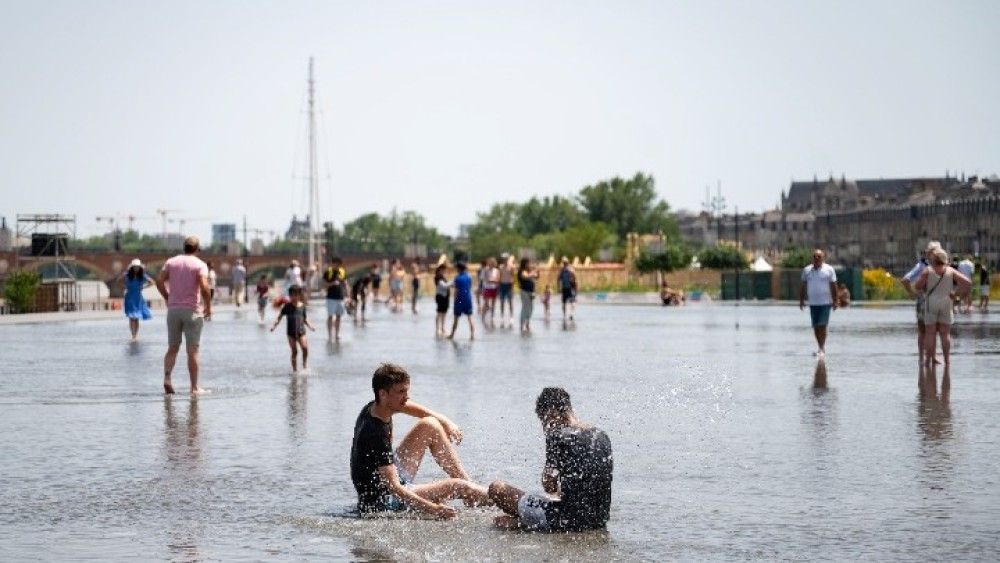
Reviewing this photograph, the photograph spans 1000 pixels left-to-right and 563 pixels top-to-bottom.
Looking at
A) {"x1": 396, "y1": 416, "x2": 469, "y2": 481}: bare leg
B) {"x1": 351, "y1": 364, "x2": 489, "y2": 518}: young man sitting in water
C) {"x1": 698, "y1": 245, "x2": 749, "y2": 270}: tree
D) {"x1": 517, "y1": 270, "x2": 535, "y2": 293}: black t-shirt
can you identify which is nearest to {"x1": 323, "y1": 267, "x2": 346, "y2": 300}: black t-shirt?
{"x1": 517, "y1": 270, "x2": 535, "y2": 293}: black t-shirt

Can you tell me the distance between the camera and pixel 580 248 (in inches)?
6407

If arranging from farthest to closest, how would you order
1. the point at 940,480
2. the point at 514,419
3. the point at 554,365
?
the point at 554,365
the point at 514,419
the point at 940,480

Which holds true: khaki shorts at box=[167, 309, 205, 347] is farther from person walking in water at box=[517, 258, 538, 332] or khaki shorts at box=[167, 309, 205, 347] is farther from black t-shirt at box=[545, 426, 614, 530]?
person walking in water at box=[517, 258, 538, 332]

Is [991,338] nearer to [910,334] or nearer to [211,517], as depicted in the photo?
[910,334]

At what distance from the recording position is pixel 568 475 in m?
9.56

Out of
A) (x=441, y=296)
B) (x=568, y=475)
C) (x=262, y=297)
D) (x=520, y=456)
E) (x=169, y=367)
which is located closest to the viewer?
→ (x=568, y=475)

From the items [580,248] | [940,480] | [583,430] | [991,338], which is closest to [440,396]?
[940,480]

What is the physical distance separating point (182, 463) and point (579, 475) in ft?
14.4

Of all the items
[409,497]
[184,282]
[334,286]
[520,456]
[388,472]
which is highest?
[184,282]

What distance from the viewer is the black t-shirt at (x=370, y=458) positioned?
10.2 meters

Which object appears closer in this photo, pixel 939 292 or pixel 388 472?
pixel 388 472

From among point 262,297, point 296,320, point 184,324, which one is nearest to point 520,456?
point 184,324

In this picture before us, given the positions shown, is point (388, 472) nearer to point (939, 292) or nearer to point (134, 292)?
point (939, 292)

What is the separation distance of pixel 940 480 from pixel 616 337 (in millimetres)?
24732
